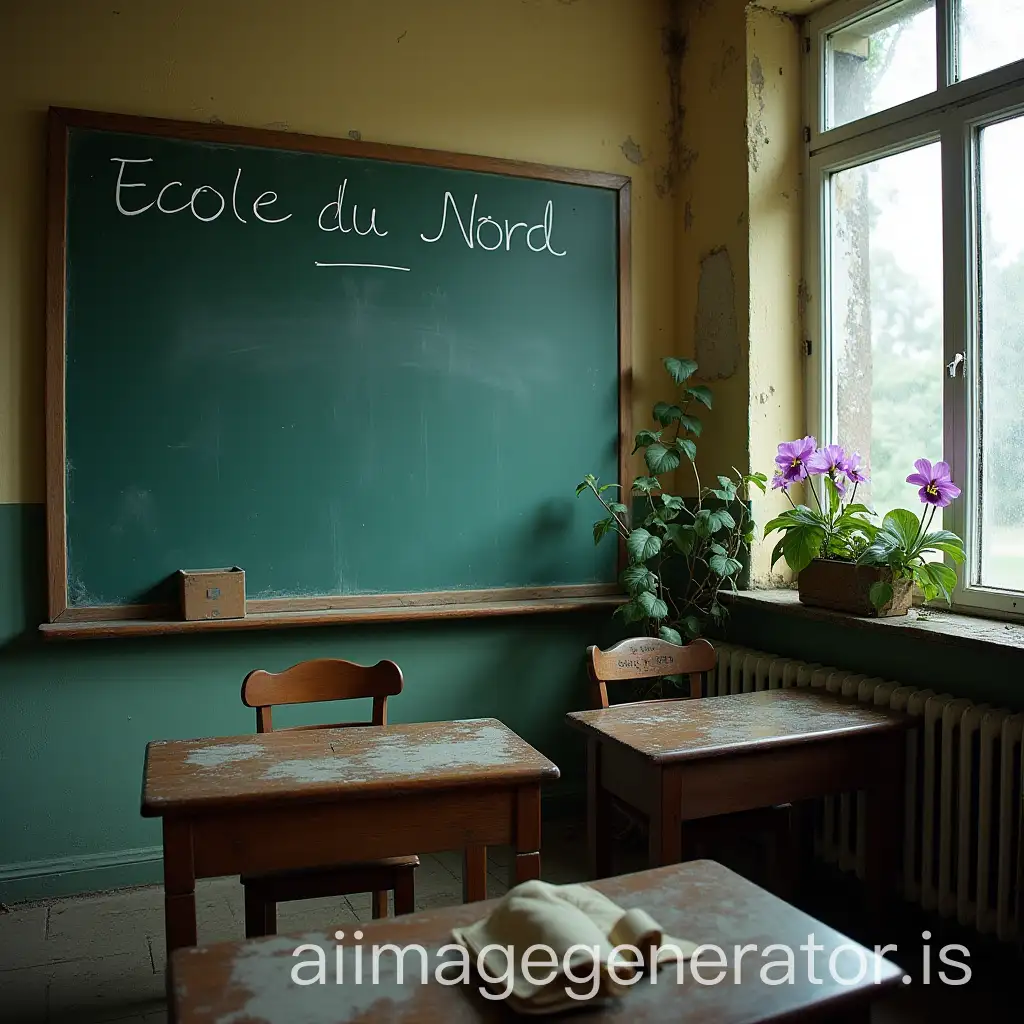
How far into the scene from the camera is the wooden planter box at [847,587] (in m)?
3.01

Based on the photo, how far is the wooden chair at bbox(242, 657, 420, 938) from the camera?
224cm

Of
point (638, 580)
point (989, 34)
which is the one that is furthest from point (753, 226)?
point (638, 580)

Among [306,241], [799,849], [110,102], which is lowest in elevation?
[799,849]

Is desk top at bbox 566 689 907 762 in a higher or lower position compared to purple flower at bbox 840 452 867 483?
lower

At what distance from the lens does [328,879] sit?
2260 millimetres

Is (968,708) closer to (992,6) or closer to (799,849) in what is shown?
(799,849)

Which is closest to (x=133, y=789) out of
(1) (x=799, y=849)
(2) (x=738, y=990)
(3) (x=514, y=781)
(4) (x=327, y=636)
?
(4) (x=327, y=636)

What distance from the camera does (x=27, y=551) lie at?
10.3ft

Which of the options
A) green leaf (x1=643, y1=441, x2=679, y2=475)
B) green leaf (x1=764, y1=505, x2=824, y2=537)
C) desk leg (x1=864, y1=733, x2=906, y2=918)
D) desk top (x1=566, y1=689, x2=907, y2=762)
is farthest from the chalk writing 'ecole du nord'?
desk leg (x1=864, y1=733, x2=906, y2=918)

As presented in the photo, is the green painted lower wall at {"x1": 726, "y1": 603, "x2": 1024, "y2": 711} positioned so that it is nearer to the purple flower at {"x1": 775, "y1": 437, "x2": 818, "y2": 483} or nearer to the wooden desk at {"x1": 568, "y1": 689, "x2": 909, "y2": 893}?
the wooden desk at {"x1": 568, "y1": 689, "x2": 909, "y2": 893}

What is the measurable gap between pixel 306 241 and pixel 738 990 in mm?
2869

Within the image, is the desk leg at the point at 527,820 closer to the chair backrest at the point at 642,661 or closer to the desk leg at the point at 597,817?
the desk leg at the point at 597,817

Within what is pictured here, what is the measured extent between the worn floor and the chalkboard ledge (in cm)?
87

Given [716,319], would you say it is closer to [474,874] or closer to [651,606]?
[651,606]
